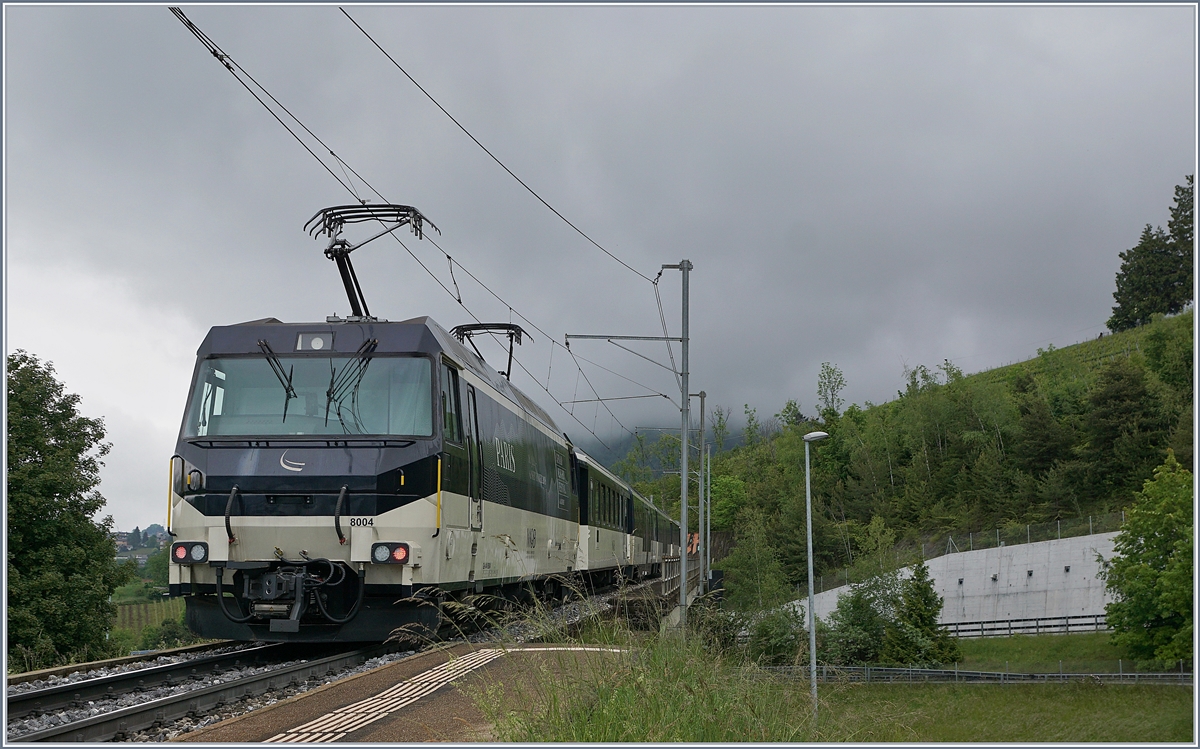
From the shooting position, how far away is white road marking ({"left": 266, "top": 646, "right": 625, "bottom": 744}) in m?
6.07

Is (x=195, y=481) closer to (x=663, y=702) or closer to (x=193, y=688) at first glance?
(x=193, y=688)

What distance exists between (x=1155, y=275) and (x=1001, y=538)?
2408 inches

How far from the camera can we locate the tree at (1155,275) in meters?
93.1

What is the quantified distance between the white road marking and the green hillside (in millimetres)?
39403

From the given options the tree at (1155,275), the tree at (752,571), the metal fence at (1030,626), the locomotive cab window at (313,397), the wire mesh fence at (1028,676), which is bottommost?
the metal fence at (1030,626)

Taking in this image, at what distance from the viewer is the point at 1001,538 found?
5684 cm

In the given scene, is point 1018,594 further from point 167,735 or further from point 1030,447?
point 167,735

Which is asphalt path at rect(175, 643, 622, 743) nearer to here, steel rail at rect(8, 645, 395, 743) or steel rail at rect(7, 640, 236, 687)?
steel rail at rect(8, 645, 395, 743)

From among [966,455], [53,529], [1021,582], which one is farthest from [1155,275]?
[53,529]

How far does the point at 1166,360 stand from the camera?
7794 centimetres

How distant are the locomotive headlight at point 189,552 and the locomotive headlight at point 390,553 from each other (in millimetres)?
1728

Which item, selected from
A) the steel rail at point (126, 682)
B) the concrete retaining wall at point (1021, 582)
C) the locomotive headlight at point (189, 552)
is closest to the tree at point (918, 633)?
the concrete retaining wall at point (1021, 582)

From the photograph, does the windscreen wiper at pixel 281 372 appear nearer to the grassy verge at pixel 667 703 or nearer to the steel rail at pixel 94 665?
the steel rail at pixel 94 665

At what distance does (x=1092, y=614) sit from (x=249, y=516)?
52.5 m
